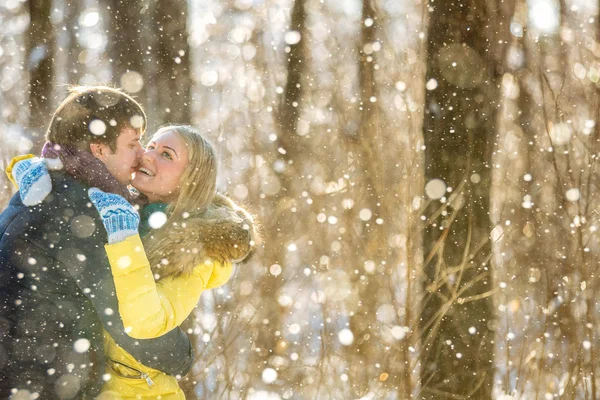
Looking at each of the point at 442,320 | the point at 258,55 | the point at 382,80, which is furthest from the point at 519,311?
the point at 258,55

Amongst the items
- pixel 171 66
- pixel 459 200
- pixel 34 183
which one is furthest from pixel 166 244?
pixel 171 66

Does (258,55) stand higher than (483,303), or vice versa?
(258,55)

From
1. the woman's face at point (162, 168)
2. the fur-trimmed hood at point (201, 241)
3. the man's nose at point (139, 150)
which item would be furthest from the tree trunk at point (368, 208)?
the man's nose at point (139, 150)

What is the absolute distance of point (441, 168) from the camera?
15.8 feet

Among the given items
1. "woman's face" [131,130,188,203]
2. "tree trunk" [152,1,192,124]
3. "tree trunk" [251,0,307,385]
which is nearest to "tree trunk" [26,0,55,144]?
"tree trunk" [152,1,192,124]

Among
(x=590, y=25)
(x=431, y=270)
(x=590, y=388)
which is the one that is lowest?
(x=590, y=388)

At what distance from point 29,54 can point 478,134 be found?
4100 millimetres

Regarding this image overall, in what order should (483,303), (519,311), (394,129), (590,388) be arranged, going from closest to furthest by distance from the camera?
(483,303) → (590,388) → (519,311) → (394,129)

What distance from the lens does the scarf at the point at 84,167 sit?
2691mm

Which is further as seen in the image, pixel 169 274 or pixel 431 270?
pixel 431 270

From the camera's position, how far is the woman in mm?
2578

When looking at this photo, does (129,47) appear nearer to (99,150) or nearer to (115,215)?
(99,150)

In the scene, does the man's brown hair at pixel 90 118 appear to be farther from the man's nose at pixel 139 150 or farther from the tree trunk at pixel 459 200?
the tree trunk at pixel 459 200

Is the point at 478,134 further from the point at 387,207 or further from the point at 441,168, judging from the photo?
the point at 387,207
